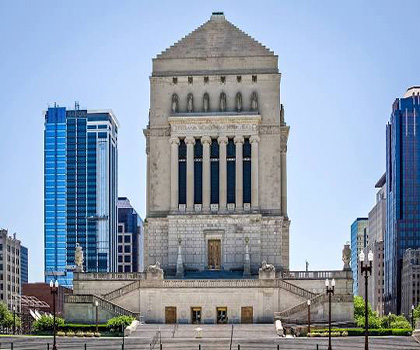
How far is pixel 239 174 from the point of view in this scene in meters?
109

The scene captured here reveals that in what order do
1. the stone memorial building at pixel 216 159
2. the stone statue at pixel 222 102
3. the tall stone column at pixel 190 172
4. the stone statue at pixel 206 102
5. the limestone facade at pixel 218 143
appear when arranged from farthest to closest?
1. the stone statue at pixel 206 102
2. the stone statue at pixel 222 102
3. the tall stone column at pixel 190 172
4. the limestone facade at pixel 218 143
5. the stone memorial building at pixel 216 159

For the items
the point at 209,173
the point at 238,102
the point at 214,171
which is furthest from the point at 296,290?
the point at 238,102

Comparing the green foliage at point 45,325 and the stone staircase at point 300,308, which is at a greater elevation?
the stone staircase at point 300,308

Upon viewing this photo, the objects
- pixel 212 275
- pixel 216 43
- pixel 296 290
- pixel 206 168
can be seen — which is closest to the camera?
pixel 296 290

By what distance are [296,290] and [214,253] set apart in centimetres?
1513

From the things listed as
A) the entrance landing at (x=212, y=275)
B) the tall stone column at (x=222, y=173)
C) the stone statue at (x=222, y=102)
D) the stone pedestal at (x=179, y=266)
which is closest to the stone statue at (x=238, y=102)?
the stone statue at (x=222, y=102)

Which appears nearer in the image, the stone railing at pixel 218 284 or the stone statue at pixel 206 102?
the stone railing at pixel 218 284

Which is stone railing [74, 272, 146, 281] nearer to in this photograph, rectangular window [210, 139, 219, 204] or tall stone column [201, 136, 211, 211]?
tall stone column [201, 136, 211, 211]

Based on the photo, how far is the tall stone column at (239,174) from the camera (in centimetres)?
10856

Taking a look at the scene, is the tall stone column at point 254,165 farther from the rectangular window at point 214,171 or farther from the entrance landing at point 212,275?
the entrance landing at point 212,275

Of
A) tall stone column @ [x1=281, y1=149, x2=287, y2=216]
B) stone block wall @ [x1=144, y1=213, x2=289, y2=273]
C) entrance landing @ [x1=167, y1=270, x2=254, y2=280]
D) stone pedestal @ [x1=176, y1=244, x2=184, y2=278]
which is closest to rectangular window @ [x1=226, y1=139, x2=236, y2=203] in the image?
stone block wall @ [x1=144, y1=213, x2=289, y2=273]

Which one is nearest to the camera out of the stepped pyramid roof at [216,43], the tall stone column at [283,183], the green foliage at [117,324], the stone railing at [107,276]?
the green foliage at [117,324]

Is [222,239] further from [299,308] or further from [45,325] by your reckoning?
[45,325]

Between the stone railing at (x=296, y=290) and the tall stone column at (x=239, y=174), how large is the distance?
14.9m
